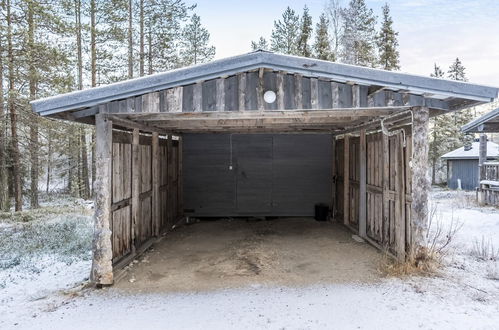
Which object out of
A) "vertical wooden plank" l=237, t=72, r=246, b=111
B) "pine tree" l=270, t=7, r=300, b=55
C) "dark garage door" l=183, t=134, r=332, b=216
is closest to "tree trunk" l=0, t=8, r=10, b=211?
"dark garage door" l=183, t=134, r=332, b=216

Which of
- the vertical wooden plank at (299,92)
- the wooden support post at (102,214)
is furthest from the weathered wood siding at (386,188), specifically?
the wooden support post at (102,214)

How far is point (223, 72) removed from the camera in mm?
4012

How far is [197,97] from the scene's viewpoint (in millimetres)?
4289

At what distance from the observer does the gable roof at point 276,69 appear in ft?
13.0

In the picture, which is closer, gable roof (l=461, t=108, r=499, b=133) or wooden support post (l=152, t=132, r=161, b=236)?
wooden support post (l=152, t=132, r=161, b=236)

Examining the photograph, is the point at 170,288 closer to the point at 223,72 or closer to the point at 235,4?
the point at 223,72

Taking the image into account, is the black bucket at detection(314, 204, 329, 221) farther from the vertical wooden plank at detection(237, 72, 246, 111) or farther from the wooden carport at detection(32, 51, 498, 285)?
the vertical wooden plank at detection(237, 72, 246, 111)

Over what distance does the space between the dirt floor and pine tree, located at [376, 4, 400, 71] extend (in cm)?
1477

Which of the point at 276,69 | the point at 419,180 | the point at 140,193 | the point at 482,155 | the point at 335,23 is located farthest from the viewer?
the point at 335,23

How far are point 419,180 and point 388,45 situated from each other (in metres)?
17.3

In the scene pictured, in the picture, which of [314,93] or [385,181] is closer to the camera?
[314,93]

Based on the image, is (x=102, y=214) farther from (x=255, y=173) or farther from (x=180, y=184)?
(x=255, y=173)

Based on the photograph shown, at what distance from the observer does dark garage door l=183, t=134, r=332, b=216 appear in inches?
→ 368

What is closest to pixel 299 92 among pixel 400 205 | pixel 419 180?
pixel 419 180
